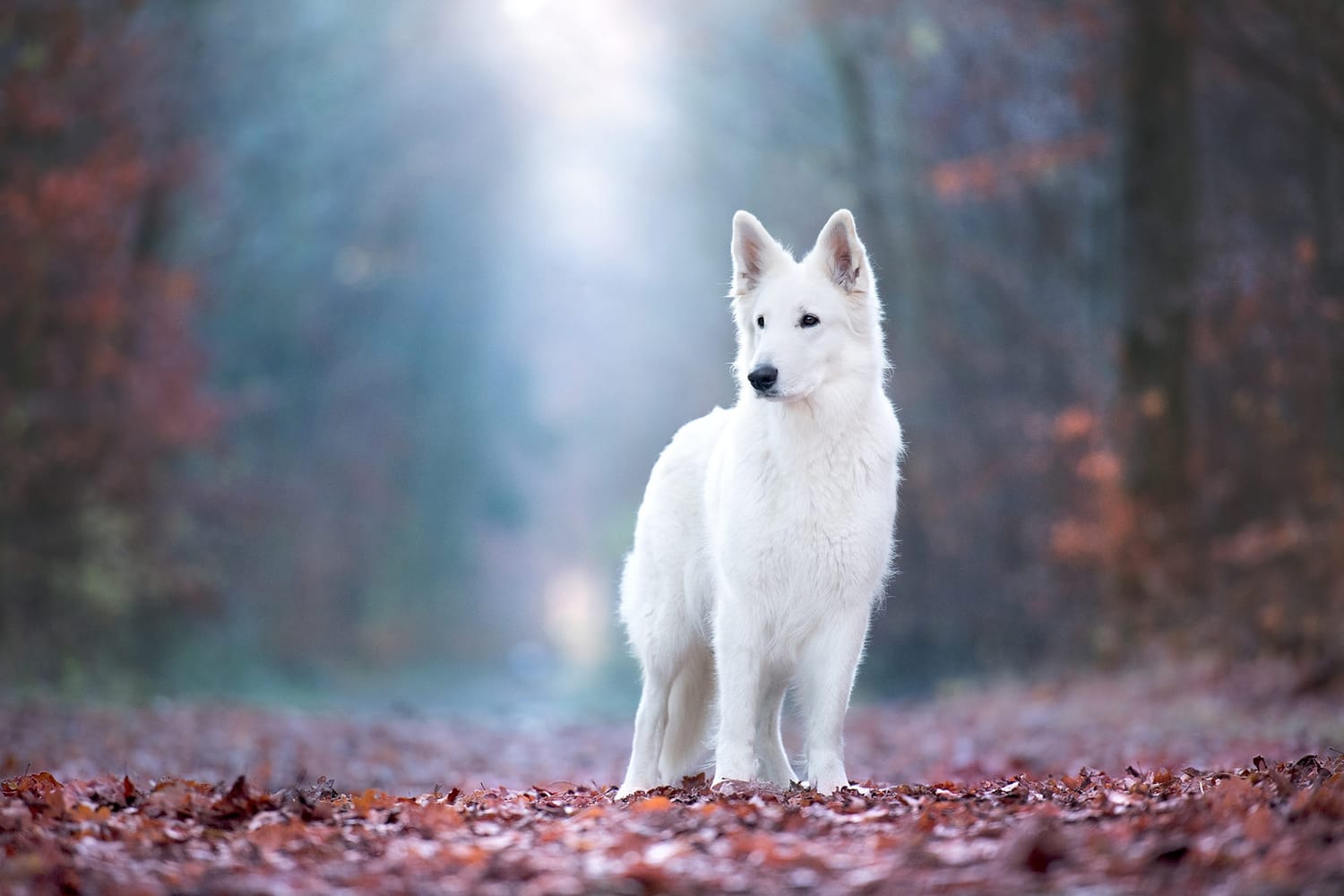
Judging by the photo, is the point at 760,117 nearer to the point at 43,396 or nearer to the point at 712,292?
the point at 712,292

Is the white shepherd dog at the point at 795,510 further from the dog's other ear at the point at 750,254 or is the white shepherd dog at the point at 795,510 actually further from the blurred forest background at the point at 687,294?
the blurred forest background at the point at 687,294

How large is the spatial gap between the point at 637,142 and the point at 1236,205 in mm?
19077

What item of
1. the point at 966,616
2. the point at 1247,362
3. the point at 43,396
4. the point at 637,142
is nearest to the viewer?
the point at 1247,362

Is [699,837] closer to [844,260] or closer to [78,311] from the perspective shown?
[844,260]

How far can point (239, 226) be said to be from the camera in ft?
81.8

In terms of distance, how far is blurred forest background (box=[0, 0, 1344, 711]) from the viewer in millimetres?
15539

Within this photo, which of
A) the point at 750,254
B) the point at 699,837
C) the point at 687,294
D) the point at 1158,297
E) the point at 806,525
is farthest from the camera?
the point at 687,294

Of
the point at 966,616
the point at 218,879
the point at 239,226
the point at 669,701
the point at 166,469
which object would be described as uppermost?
the point at 239,226

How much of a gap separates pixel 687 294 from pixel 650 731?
92.2 ft

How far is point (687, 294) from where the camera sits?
34188 millimetres

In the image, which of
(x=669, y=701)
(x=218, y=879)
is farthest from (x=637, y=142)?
(x=218, y=879)

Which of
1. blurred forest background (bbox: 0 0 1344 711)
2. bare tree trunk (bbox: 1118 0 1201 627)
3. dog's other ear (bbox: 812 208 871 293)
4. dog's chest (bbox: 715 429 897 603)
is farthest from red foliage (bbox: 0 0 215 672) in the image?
dog's other ear (bbox: 812 208 871 293)

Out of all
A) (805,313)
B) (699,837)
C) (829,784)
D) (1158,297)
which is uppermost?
(1158,297)

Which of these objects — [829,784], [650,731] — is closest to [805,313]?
[829,784]
